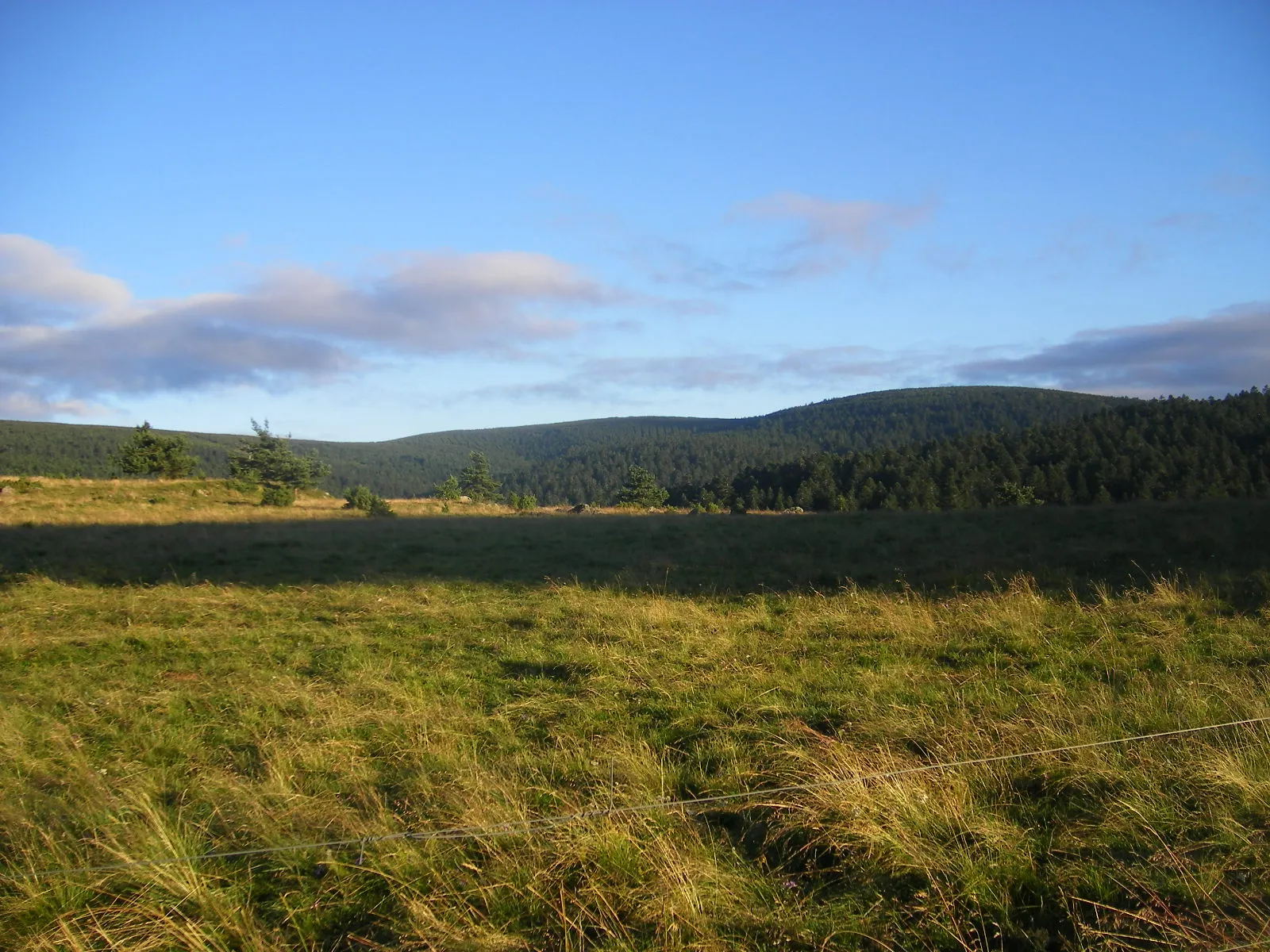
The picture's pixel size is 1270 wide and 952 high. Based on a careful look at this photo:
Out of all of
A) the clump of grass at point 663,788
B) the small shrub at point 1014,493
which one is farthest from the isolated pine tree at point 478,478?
the clump of grass at point 663,788

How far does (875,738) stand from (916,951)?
2087mm

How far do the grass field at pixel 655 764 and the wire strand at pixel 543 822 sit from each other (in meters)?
0.05

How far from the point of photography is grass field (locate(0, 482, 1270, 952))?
3.34 meters

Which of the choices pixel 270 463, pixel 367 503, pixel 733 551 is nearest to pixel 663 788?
pixel 733 551

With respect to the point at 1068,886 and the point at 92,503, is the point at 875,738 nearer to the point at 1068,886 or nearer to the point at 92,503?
the point at 1068,886

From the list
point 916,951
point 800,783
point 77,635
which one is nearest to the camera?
point 916,951

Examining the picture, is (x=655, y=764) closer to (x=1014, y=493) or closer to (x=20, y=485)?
(x=20, y=485)

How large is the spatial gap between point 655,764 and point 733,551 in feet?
37.1

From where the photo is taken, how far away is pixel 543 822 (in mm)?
4039

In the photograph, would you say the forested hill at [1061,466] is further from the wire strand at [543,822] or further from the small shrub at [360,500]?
the wire strand at [543,822]

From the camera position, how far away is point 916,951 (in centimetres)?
308

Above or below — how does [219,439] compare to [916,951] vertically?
above

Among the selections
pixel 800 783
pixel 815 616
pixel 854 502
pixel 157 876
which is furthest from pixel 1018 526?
pixel 854 502

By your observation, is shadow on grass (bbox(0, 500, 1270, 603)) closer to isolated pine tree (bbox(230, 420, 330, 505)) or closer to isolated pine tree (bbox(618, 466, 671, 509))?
isolated pine tree (bbox(230, 420, 330, 505))
